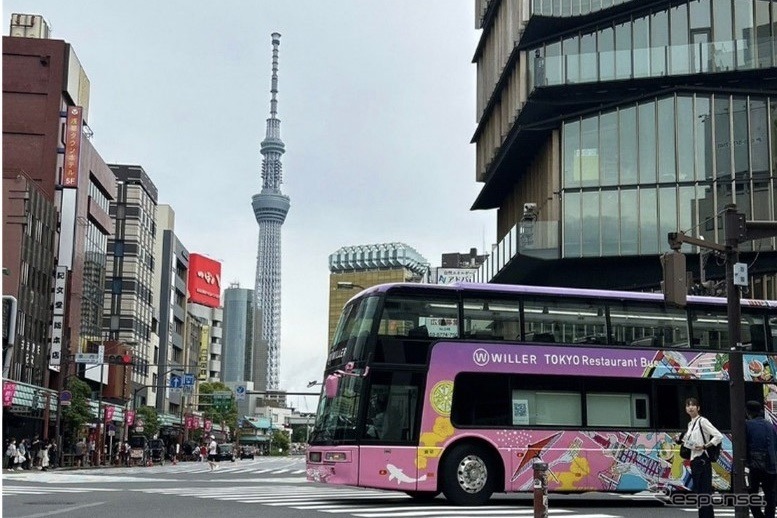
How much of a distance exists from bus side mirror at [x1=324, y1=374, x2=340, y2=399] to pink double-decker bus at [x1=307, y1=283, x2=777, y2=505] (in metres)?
0.05

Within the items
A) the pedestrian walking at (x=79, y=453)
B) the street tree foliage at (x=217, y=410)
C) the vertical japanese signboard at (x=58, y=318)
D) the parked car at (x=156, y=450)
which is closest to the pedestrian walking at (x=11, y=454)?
the pedestrian walking at (x=79, y=453)

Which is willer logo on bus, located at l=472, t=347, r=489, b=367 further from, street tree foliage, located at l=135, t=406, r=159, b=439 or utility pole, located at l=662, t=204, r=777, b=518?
street tree foliage, located at l=135, t=406, r=159, b=439

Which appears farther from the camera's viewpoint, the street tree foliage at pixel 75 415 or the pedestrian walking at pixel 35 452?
the street tree foliage at pixel 75 415

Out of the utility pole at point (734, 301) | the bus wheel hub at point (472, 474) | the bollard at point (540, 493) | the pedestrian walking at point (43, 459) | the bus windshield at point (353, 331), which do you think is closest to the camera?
the bollard at point (540, 493)

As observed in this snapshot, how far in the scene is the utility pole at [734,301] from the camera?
13.4 m

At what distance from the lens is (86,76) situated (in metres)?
74.8

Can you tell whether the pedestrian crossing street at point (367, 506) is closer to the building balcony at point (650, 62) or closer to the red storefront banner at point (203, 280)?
the building balcony at point (650, 62)

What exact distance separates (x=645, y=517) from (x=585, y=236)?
26.1 m

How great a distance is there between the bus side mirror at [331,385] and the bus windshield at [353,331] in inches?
11.2

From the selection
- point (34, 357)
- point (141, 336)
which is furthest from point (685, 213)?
point (141, 336)

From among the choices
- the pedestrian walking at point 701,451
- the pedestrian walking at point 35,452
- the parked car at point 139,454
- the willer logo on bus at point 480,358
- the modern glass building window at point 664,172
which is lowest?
the parked car at point 139,454

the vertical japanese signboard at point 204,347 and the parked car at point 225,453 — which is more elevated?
the vertical japanese signboard at point 204,347

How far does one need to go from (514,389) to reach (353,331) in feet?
10.3

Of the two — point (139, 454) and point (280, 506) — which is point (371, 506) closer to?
point (280, 506)
